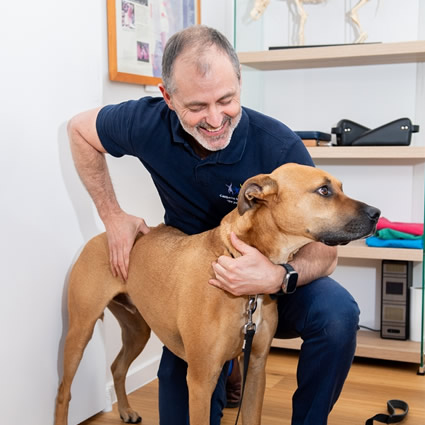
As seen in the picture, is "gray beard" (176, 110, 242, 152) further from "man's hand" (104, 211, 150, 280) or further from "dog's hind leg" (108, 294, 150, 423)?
"dog's hind leg" (108, 294, 150, 423)

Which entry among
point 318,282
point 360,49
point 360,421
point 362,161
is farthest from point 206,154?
point 362,161

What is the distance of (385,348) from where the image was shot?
10.6 feet

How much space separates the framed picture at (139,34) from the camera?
2.80m

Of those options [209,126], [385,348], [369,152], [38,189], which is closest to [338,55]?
[369,152]

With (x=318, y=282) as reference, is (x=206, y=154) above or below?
above

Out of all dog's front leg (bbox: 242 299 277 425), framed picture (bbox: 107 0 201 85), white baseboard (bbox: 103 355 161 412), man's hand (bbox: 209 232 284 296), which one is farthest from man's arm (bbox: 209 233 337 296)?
framed picture (bbox: 107 0 201 85)

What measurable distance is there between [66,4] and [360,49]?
4.85 feet

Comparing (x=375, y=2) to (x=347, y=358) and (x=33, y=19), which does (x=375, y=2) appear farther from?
(x=347, y=358)

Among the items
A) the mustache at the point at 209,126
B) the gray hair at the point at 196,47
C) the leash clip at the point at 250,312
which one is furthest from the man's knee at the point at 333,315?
the gray hair at the point at 196,47

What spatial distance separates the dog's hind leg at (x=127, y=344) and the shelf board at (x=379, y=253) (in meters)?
1.20

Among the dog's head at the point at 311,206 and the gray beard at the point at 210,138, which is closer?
the dog's head at the point at 311,206

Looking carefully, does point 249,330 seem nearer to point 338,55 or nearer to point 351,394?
point 351,394

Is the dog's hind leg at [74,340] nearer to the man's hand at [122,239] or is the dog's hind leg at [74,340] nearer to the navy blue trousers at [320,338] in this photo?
the man's hand at [122,239]

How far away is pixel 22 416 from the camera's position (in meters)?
2.29
